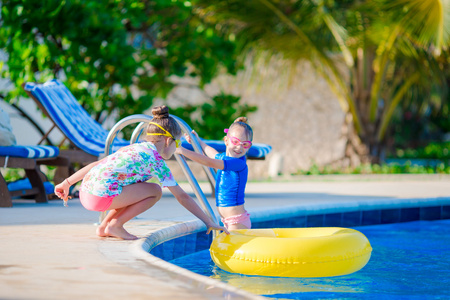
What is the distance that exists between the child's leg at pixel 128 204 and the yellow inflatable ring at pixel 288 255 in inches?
19.1

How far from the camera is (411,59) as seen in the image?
504 inches

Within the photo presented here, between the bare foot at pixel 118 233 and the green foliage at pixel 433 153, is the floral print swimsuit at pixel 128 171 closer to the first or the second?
the bare foot at pixel 118 233

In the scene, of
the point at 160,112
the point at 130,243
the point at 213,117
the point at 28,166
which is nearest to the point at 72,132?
the point at 28,166

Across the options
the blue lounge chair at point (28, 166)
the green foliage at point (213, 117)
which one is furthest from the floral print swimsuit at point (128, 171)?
the green foliage at point (213, 117)

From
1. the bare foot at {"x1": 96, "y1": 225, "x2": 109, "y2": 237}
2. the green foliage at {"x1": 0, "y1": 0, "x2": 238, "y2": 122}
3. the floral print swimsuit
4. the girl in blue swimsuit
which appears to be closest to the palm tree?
the green foliage at {"x1": 0, "y1": 0, "x2": 238, "y2": 122}

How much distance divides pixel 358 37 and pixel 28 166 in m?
8.02

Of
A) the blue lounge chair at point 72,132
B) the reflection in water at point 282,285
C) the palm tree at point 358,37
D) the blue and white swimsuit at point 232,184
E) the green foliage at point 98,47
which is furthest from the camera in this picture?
the palm tree at point 358,37

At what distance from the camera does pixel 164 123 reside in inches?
137

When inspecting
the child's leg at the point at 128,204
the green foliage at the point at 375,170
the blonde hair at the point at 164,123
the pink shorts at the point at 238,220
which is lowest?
the green foliage at the point at 375,170

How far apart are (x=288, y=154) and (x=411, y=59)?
4278mm

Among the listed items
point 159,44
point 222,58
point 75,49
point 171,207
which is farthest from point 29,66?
point 171,207

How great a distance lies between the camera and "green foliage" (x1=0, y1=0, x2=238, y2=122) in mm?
8555

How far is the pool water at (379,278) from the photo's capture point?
3316 millimetres

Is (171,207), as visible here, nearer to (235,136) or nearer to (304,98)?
(235,136)
